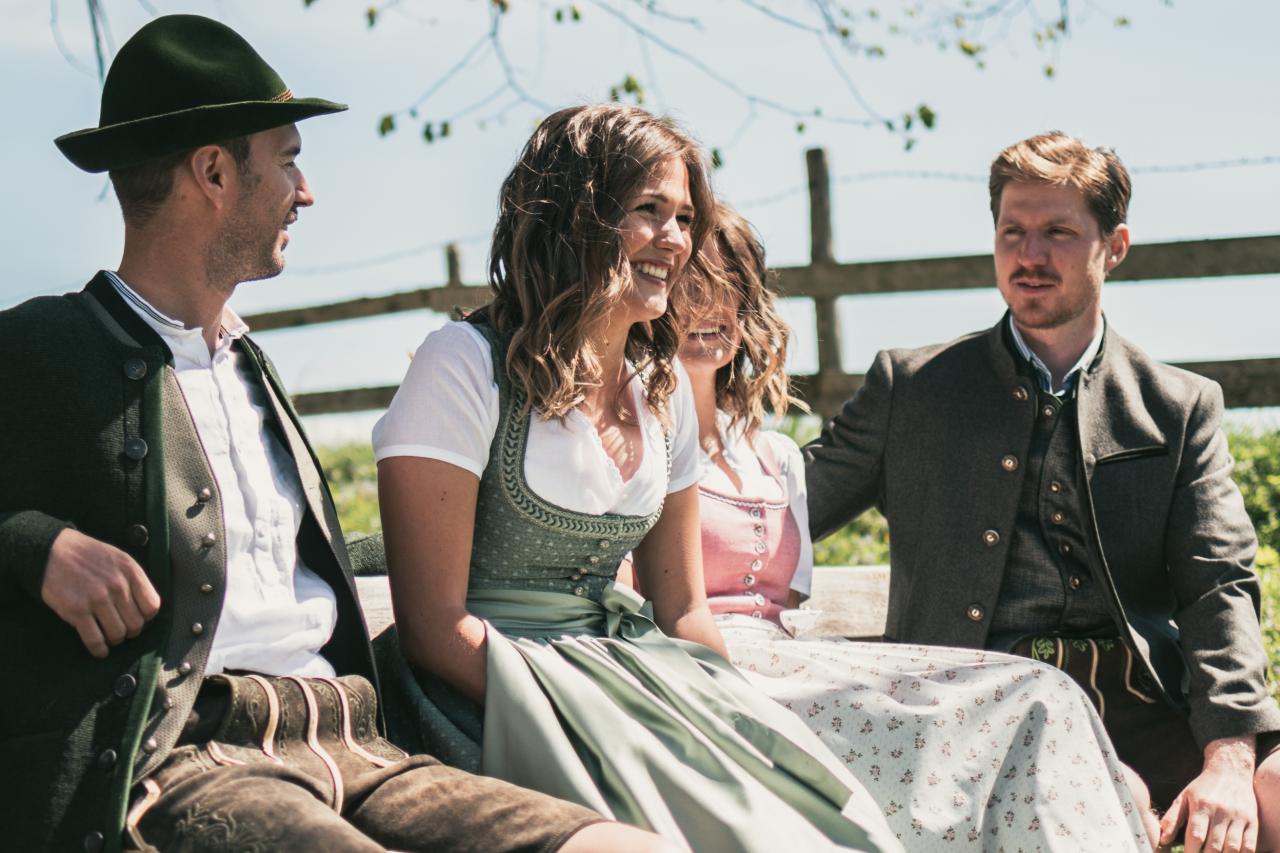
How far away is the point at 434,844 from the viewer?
88.3 inches

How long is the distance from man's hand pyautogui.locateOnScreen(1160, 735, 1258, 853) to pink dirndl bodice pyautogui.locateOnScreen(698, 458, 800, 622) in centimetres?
98

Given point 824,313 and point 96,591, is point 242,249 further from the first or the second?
point 824,313

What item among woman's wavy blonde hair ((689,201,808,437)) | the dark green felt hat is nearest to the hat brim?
the dark green felt hat

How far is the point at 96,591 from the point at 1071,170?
8.56ft

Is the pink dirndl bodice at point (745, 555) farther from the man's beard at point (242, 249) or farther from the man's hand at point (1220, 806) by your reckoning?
the man's beard at point (242, 249)

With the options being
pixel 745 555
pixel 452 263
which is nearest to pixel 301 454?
pixel 745 555

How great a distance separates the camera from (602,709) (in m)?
2.57

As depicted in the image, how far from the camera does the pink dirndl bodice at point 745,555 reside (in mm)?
3521

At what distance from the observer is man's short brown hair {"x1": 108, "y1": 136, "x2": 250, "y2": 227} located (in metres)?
2.55

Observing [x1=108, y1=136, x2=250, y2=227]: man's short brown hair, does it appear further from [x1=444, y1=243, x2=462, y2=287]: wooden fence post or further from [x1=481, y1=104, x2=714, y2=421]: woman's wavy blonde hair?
[x1=444, y1=243, x2=462, y2=287]: wooden fence post

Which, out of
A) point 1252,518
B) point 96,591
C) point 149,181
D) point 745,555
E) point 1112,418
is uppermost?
point 149,181

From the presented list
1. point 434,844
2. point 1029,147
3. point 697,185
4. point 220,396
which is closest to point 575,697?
point 434,844

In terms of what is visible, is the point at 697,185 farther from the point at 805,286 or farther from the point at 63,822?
the point at 805,286

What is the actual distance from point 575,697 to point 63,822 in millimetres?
826
